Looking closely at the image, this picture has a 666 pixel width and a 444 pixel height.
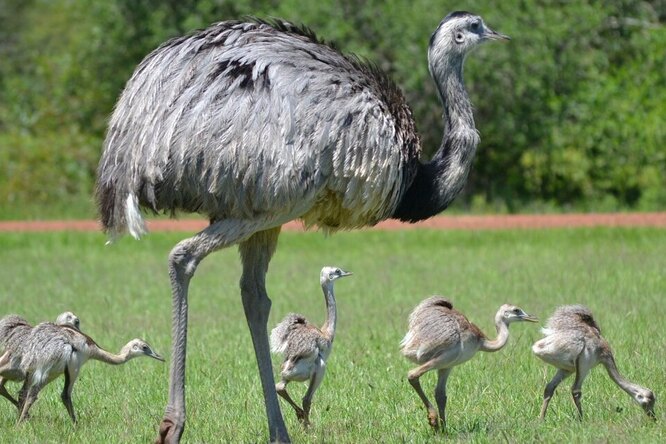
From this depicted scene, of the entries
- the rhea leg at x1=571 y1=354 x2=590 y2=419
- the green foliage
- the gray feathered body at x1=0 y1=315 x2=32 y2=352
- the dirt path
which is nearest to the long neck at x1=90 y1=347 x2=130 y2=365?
the gray feathered body at x1=0 y1=315 x2=32 y2=352

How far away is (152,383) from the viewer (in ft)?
26.5

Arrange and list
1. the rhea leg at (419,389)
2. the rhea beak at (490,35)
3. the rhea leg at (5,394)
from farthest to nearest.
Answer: the rhea beak at (490,35), the rhea leg at (5,394), the rhea leg at (419,389)

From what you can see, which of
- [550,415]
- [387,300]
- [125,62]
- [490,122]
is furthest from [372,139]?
[125,62]

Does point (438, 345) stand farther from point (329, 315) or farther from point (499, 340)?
point (329, 315)

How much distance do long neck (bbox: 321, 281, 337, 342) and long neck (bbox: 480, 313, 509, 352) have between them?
0.86m

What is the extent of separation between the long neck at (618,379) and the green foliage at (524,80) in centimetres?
1207

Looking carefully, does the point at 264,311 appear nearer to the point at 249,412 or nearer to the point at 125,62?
the point at 249,412

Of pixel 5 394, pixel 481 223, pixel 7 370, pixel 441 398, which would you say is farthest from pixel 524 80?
pixel 7 370

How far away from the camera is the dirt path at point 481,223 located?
16.8 meters

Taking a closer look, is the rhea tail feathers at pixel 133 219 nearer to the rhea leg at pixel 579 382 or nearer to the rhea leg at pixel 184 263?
the rhea leg at pixel 184 263

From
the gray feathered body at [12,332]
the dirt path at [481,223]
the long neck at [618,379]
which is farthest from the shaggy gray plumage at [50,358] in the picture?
the dirt path at [481,223]

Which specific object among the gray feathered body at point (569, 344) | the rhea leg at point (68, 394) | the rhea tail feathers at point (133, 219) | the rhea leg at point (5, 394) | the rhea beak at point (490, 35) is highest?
the rhea beak at point (490, 35)

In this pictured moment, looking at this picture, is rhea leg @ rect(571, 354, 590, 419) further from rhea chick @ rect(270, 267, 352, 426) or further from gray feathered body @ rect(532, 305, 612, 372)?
rhea chick @ rect(270, 267, 352, 426)

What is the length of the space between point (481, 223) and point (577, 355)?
10.8m
